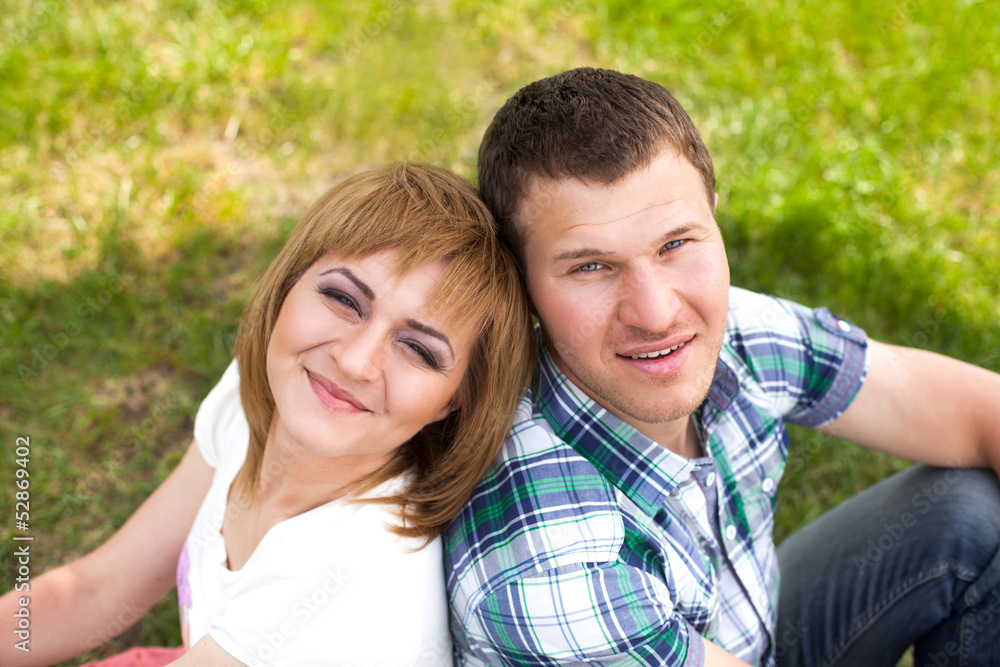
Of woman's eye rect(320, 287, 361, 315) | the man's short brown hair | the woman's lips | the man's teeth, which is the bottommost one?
the woman's lips

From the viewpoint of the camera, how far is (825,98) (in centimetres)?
430

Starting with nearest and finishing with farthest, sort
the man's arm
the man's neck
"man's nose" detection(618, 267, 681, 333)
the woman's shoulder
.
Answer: "man's nose" detection(618, 267, 681, 333), the man's neck, the man's arm, the woman's shoulder

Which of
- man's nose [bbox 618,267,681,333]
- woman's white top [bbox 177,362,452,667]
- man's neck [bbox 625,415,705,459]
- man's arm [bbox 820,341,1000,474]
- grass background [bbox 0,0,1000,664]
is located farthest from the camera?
grass background [bbox 0,0,1000,664]

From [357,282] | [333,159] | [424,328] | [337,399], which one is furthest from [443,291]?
[333,159]

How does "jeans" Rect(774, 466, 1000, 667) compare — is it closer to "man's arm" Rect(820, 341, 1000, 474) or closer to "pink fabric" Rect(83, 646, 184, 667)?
"man's arm" Rect(820, 341, 1000, 474)

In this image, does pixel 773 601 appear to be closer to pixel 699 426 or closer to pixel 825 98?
pixel 699 426

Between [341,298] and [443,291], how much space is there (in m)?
0.26

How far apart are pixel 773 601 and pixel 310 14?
4148 mm

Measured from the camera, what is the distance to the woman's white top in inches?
61.8

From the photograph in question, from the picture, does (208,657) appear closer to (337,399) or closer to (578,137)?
(337,399)

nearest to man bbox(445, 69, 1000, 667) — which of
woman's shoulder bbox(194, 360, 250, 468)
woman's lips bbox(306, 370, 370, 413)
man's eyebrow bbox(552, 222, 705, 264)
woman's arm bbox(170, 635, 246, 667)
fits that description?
man's eyebrow bbox(552, 222, 705, 264)

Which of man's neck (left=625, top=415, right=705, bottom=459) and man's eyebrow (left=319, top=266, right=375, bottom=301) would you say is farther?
man's neck (left=625, top=415, right=705, bottom=459)

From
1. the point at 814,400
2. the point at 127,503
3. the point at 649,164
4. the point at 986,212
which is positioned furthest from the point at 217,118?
the point at 986,212

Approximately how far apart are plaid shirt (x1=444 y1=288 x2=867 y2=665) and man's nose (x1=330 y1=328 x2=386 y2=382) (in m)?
0.43
